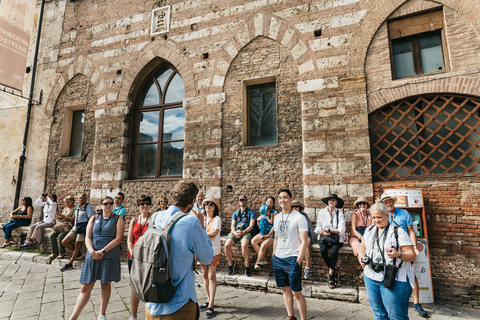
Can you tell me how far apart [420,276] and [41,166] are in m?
9.99

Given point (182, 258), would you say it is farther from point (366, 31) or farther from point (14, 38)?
point (14, 38)

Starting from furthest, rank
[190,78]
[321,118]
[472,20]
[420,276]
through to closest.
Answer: [190,78], [321,118], [472,20], [420,276]

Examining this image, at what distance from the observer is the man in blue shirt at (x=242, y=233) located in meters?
5.30

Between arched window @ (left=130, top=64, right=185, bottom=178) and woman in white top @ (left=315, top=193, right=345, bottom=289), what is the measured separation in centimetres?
398

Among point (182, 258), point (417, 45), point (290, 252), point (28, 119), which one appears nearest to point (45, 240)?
point (28, 119)

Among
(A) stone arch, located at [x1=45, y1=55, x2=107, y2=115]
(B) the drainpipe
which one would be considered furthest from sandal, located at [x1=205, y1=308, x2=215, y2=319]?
(B) the drainpipe

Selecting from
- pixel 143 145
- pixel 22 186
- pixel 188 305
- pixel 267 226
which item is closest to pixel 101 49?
pixel 143 145

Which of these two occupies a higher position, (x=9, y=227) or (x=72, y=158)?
(x=72, y=158)

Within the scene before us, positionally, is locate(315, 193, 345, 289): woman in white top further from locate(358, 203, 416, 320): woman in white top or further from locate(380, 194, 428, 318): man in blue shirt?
locate(358, 203, 416, 320): woman in white top

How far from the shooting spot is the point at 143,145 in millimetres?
7965

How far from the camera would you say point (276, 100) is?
21.8ft

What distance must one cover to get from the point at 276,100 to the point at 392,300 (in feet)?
16.3

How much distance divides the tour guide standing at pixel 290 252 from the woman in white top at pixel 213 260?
0.97 metres

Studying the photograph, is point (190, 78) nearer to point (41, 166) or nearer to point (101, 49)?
point (101, 49)
